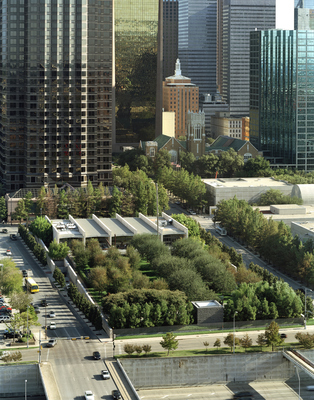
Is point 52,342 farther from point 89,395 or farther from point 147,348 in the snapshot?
point 89,395

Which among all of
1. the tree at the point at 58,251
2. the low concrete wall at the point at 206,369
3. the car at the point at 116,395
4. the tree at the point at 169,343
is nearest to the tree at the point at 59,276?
the tree at the point at 58,251

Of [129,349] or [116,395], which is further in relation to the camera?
[129,349]

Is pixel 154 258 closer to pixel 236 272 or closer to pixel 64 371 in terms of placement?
pixel 236 272

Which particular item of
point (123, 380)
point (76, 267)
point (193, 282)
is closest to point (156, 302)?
point (193, 282)

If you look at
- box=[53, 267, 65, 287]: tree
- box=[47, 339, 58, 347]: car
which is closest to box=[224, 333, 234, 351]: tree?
box=[47, 339, 58, 347]: car

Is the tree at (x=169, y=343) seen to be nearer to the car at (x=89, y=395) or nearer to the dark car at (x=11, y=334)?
the car at (x=89, y=395)

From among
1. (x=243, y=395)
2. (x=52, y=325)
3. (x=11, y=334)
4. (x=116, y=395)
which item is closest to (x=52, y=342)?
(x=11, y=334)
